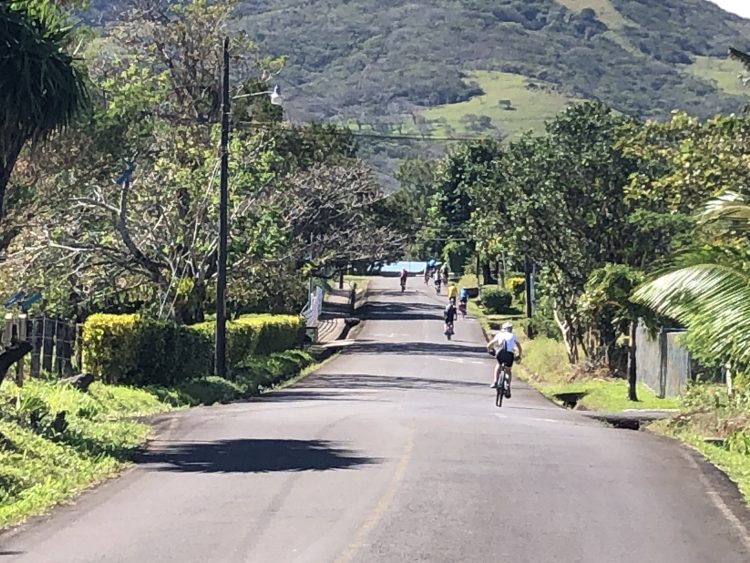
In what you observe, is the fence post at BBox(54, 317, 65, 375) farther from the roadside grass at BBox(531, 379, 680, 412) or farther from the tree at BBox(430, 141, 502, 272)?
the tree at BBox(430, 141, 502, 272)

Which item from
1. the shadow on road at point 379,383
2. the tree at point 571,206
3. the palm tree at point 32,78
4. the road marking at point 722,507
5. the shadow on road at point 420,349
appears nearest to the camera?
the road marking at point 722,507

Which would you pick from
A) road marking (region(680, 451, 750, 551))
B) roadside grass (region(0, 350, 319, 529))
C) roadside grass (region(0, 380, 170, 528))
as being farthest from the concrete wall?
roadside grass (region(0, 380, 170, 528))

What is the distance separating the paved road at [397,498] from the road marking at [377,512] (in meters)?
0.02

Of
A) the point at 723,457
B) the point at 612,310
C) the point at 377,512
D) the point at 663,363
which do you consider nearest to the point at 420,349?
the point at 612,310

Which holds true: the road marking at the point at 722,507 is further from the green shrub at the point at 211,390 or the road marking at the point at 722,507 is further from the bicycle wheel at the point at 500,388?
the green shrub at the point at 211,390

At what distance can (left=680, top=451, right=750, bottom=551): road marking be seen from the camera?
444 inches

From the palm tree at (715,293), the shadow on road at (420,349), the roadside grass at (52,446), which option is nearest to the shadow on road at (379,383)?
the shadow on road at (420,349)

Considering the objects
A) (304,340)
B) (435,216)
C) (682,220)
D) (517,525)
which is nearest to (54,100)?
(517,525)

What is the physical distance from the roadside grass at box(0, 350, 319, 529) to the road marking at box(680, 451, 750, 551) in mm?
6450

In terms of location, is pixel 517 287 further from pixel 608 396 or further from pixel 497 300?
pixel 608 396

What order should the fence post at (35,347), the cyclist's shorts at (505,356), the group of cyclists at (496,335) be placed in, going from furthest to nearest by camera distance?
the group of cyclists at (496,335) < the cyclist's shorts at (505,356) < the fence post at (35,347)

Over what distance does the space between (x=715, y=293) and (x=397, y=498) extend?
17.1ft

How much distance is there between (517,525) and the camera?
11.4 m

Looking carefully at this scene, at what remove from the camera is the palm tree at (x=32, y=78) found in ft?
51.8
